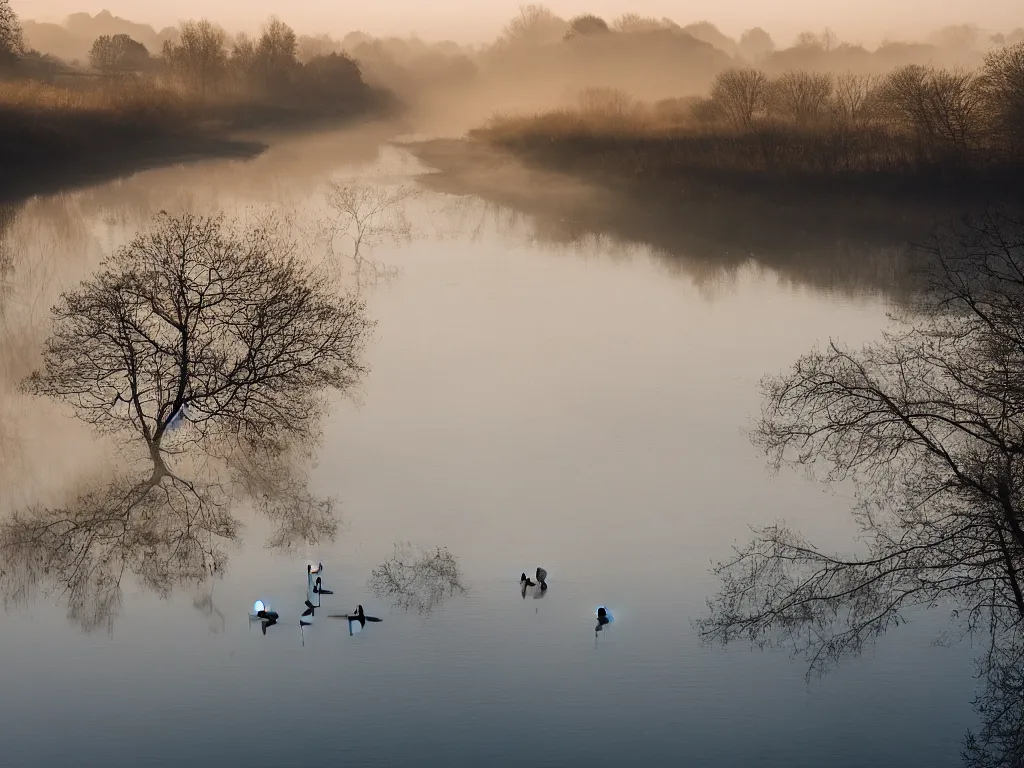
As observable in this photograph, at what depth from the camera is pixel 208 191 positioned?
34.9 metres

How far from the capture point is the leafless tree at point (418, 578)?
13.7 m

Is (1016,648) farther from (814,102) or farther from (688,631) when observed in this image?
(814,102)

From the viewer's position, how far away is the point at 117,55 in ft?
120

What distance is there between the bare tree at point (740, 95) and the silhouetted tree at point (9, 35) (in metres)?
21.2

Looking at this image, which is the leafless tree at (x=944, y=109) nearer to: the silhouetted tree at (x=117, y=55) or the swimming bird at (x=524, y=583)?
the silhouetted tree at (x=117, y=55)

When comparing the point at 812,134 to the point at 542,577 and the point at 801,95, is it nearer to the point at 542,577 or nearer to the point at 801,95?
the point at 801,95

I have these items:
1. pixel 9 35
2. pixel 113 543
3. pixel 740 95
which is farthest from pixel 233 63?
pixel 113 543

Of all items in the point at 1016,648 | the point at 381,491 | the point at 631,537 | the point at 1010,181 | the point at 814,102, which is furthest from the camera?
the point at 814,102

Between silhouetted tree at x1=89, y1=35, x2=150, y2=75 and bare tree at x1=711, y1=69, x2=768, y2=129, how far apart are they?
60.6 feet

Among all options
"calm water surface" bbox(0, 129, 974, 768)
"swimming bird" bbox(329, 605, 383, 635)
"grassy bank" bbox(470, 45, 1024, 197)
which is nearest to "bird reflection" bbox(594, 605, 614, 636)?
"calm water surface" bbox(0, 129, 974, 768)

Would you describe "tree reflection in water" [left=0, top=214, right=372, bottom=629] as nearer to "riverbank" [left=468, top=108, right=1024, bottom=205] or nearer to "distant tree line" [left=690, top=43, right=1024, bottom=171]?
"riverbank" [left=468, top=108, right=1024, bottom=205]

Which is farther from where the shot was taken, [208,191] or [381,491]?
[208,191]

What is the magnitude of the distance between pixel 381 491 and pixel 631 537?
3.77m

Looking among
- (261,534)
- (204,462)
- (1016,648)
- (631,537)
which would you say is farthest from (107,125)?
(1016,648)
